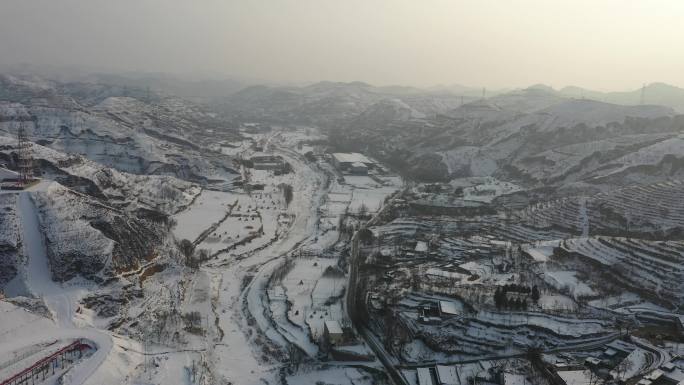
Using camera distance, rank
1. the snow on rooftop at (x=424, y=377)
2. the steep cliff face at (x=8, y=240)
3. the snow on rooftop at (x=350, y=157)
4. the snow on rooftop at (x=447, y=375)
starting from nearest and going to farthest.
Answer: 1. the snow on rooftop at (x=447, y=375)
2. the snow on rooftop at (x=424, y=377)
3. the steep cliff face at (x=8, y=240)
4. the snow on rooftop at (x=350, y=157)

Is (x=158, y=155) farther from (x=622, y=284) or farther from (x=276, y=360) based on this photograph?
(x=622, y=284)

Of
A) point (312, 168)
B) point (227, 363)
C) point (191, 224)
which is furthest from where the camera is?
point (312, 168)

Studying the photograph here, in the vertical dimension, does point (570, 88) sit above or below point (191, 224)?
above

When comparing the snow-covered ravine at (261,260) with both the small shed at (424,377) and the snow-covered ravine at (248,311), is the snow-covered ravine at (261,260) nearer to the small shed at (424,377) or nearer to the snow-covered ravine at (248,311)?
the snow-covered ravine at (248,311)

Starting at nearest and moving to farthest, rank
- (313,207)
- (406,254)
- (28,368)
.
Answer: (28,368) < (406,254) < (313,207)

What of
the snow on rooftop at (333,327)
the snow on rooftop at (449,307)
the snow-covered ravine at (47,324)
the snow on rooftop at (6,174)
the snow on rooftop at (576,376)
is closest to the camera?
the snow-covered ravine at (47,324)

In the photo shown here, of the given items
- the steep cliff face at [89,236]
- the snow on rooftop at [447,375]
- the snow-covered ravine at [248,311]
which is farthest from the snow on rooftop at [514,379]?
the steep cliff face at [89,236]

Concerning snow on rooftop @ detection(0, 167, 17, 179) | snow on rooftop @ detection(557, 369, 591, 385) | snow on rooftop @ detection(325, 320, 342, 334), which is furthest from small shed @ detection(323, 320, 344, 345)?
snow on rooftop @ detection(0, 167, 17, 179)

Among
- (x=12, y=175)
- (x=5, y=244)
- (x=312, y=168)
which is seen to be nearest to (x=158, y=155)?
(x=312, y=168)
